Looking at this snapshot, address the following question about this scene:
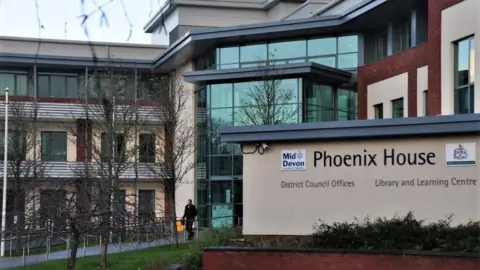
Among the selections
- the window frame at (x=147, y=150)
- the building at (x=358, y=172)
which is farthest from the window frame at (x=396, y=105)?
the window frame at (x=147, y=150)

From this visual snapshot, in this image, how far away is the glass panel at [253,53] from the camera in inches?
1383

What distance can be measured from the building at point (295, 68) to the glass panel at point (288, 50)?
5 centimetres

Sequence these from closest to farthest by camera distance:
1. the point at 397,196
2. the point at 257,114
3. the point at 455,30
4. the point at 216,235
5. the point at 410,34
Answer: the point at 397,196
the point at 216,235
the point at 455,30
the point at 410,34
the point at 257,114

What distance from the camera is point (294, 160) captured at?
18.0 m

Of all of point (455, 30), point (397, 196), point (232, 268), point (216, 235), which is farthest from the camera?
point (455, 30)

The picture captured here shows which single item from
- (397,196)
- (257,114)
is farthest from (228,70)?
(397,196)

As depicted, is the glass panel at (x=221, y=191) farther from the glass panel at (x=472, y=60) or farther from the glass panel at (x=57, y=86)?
the glass panel at (x=472, y=60)

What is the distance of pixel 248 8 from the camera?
42.9 metres

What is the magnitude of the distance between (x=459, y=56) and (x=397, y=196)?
7.29 meters

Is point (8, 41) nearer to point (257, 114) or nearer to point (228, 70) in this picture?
point (228, 70)

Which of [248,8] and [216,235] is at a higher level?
[248,8]

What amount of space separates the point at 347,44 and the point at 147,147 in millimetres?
12894

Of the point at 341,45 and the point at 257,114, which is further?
the point at 341,45

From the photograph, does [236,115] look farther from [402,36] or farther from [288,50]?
[402,36]
